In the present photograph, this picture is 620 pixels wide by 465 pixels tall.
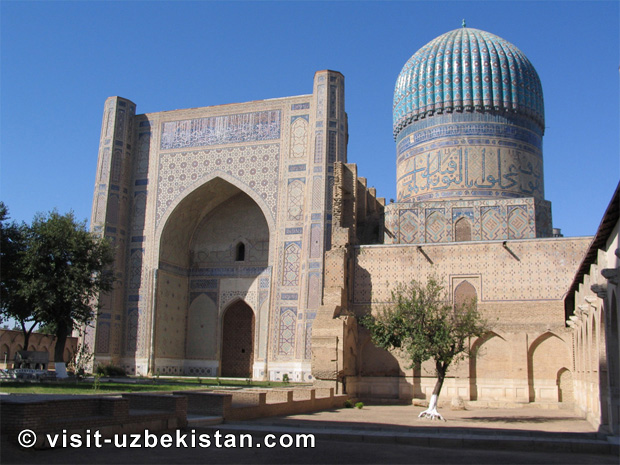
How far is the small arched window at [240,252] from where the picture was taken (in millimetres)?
21953

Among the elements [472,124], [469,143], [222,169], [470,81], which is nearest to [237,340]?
[222,169]

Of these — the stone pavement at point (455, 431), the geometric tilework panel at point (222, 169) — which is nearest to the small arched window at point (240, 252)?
the geometric tilework panel at point (222, 169)

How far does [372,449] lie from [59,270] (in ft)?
33.6

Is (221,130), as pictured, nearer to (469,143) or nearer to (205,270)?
(205,270)

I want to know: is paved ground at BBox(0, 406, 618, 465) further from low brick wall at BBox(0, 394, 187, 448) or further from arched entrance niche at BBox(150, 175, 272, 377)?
arched entrance niche at BBox(150, 175, 272, 377)

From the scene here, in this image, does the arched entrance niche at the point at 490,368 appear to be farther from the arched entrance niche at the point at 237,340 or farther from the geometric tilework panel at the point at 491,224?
the arched entrance niche at the point at 237,340

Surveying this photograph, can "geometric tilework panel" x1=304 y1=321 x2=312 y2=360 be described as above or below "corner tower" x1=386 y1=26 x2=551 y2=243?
below

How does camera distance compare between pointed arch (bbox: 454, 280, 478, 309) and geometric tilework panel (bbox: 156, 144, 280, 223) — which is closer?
pointed arch (bbox: 454, 280, 478, 309)

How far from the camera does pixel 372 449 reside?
25.0 ft

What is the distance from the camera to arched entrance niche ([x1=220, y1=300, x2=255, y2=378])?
70.2ft

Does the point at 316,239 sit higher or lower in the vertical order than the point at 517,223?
lower

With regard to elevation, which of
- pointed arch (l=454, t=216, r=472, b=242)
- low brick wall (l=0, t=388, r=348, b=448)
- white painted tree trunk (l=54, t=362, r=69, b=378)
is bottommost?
low brick wall (l=0, t=388, r=348, b=448)

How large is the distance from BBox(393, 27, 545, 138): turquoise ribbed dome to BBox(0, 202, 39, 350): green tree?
13.1m

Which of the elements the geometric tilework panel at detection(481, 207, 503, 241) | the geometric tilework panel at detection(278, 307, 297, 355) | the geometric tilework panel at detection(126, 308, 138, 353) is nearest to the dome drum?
the geometric tilework panel at detection(481, 207, 503, 241)
